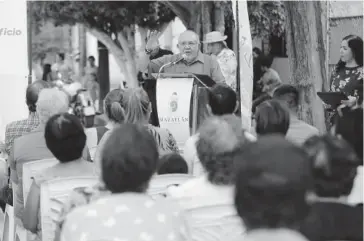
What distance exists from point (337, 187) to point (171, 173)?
1.92m

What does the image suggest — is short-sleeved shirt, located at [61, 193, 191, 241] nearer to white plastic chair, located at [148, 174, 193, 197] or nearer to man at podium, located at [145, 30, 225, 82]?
white plastic chair, located at [148, 174, 193, 197]

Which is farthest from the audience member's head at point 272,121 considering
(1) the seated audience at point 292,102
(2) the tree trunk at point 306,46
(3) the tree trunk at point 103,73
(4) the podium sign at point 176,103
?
(3) the tree trunk at point 103,73

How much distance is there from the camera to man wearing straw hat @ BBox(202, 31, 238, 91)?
1148cm

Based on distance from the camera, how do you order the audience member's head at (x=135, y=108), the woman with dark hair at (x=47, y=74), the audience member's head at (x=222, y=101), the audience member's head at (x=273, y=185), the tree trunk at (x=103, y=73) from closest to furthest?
the audience member's head at (x=273, y=185)
the audience member's head at (x=222, y=101)
the audience member's head at (x=135, y=108)
the woman with dark hair at (x=47, y=74)
the tree trunk at (x=103, y=73)

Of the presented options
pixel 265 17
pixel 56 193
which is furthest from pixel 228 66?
pixel 265 17

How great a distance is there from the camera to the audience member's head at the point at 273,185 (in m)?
3.09

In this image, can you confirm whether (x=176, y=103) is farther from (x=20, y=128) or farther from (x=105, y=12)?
(x=105, y=12)

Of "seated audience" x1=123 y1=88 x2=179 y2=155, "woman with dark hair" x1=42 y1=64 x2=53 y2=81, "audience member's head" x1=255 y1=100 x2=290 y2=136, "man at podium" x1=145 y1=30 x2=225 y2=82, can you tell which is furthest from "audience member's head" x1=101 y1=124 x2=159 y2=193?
"woman with dark hair" x1=42 y1=64 x2=53 y2=81

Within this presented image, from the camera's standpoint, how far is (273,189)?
3080 mm

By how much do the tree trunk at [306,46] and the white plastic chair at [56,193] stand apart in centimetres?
668

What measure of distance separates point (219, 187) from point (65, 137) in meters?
0.99

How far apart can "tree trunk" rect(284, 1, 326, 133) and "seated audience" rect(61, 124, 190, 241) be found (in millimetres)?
7498

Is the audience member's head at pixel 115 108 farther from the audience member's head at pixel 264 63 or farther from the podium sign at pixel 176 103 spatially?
the audience member's head at pixel 264 63

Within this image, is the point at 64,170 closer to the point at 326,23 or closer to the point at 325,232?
the point at 325,232
